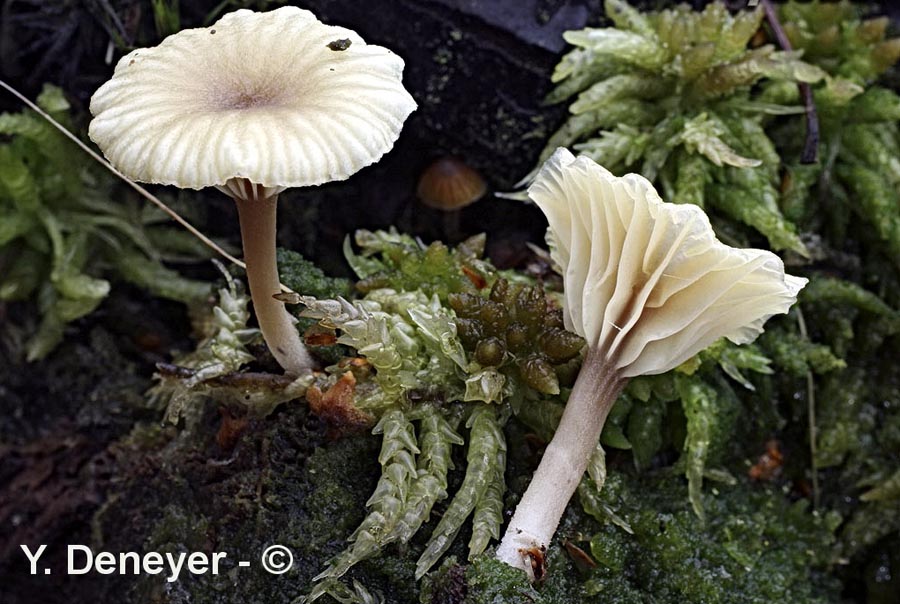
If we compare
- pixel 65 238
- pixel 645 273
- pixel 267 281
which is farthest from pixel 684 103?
pixel 65 238

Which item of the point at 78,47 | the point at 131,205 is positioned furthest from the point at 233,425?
the point at 78,47

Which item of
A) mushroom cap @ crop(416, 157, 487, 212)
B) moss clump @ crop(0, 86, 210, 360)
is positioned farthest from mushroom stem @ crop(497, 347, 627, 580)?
moss clump @ crop(0, 86, 210, 360)

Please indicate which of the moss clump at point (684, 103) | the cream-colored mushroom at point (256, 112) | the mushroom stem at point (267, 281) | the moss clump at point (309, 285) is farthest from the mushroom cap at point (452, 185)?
the cream-colored mushroom at point (256, 112)

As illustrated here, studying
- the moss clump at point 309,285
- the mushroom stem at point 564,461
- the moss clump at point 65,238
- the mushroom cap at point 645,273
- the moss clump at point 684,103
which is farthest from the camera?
the moss clump at point 65,238

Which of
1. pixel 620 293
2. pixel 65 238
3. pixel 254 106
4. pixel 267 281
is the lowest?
pixel 65 238

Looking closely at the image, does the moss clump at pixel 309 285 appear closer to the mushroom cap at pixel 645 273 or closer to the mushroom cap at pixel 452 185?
the mushroom cap at pixel 645 273

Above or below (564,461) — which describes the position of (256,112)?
above

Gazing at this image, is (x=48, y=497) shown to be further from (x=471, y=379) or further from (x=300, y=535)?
(x=471, y=379)

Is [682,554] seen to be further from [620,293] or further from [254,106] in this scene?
[254,106]
